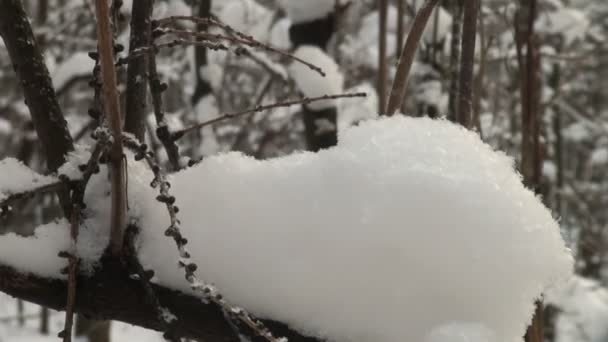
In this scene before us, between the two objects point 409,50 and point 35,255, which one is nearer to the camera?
point 35,255

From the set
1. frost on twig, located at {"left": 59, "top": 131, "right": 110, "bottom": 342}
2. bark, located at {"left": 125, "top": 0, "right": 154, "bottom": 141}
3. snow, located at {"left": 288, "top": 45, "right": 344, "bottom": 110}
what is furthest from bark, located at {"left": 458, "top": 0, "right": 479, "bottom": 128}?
snow, located at {"left": 288, "top": 45, "right": 344, "bottom": 110}

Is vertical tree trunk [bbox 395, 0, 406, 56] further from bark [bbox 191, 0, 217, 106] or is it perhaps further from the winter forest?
bark [bbox 191, 0, 217, 106]

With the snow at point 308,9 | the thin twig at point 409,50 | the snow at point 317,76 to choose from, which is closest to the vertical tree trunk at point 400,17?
the snow at point 317,76

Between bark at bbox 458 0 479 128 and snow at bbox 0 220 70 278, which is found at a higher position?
bark at bbox 458 0 479 128

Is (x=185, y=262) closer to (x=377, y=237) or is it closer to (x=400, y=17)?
(x=377, y=237)

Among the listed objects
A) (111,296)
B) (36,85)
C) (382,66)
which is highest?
(382,66)

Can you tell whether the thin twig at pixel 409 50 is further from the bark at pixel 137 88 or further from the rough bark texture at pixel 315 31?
the rough bark texture at pixel 315 31

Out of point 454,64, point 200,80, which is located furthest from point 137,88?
point 200,80
